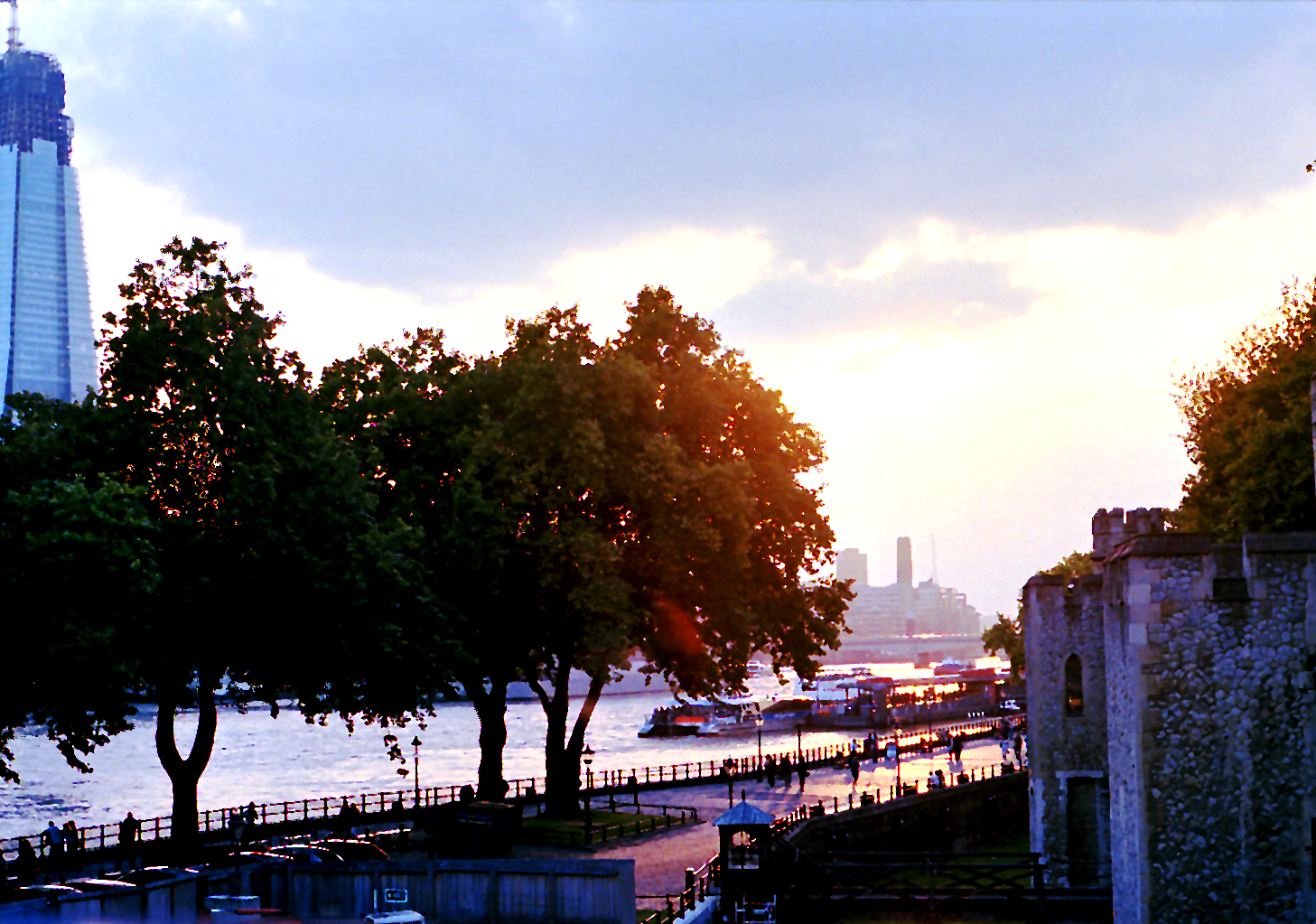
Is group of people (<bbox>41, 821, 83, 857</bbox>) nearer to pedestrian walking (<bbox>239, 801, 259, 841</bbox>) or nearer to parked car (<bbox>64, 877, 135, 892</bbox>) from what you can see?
pedestrian walking (<bbox>239, 801, 259, 841</bbox>)

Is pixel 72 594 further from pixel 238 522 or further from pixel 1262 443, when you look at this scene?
pixel 1262 443

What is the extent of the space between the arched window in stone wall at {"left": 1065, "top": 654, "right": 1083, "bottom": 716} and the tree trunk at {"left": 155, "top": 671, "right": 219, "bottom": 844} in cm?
2465

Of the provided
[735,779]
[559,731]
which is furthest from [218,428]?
[735,779]

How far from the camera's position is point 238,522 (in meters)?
40.6

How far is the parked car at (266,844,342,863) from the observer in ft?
113

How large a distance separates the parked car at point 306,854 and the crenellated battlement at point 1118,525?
2176 cm

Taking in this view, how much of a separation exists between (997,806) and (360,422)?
110ft

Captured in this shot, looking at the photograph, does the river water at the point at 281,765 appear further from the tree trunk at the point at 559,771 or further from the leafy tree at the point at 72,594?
the leafy tree at the point at 72,594

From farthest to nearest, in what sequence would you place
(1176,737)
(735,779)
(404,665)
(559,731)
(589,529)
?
(735,779) → (559,731) → (589,529) → (404,665) → (1176,737)

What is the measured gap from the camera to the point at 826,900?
34406 millimetres

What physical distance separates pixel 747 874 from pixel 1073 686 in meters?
11.0

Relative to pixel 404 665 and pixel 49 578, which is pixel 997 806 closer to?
pixel 404 665

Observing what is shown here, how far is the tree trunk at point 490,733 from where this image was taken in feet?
173

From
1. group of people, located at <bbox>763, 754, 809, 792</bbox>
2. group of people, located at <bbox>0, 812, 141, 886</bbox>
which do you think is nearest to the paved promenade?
group of people, located at <bbox>763, 754, 809, 792</bbox>
